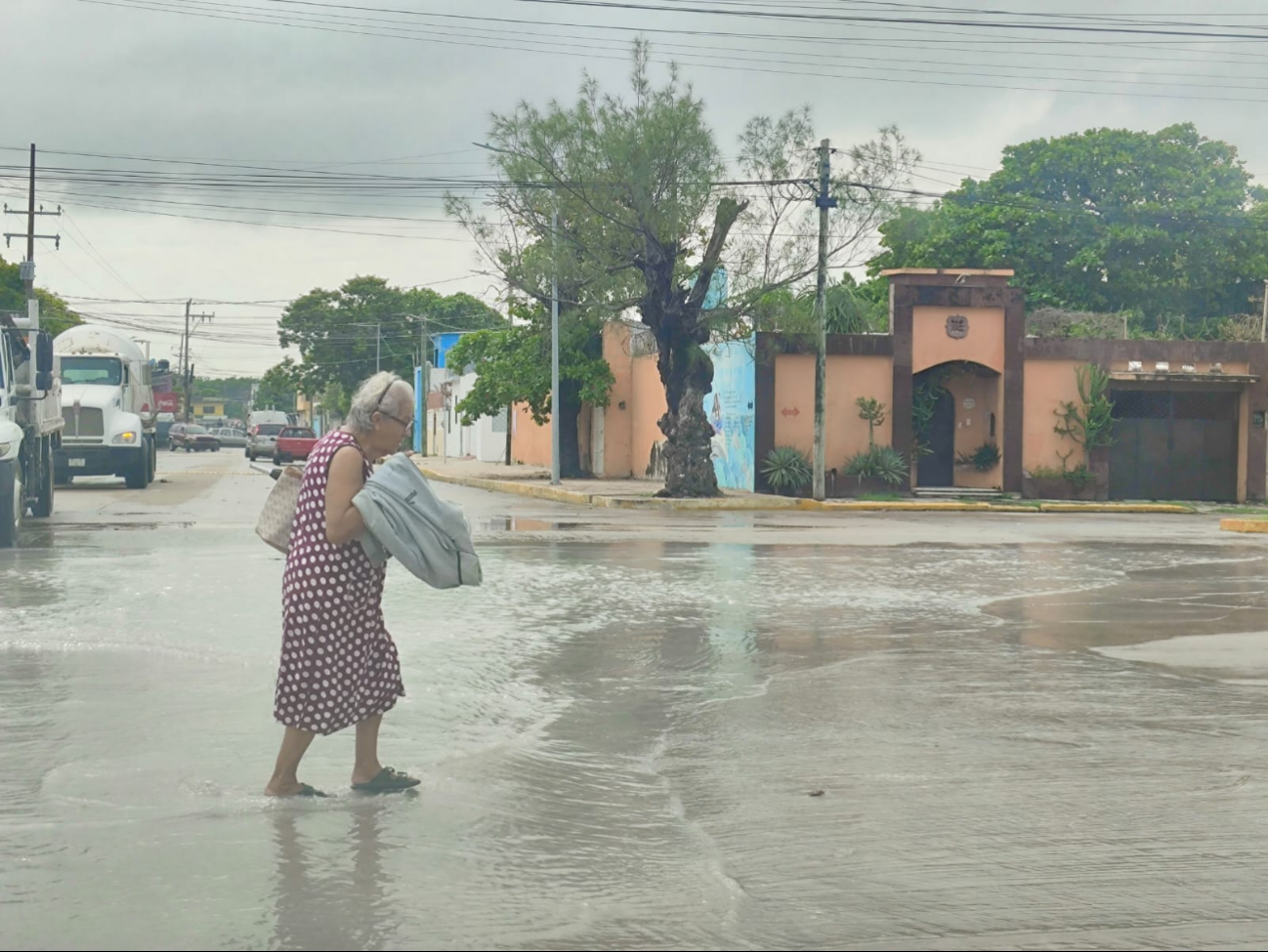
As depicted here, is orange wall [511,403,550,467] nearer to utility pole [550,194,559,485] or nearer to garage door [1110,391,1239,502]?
utility pole [550,194,559,485]

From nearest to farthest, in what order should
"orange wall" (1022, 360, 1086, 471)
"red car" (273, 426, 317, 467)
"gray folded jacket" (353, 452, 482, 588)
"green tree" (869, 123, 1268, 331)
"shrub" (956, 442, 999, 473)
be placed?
"gray folded jacket" (353, 452, 482, 588) → "orange wall" (1022, 360, 1086, 471) → "shrub" (956, 442, 999, 473) → "green tree" (869, 123, 1268, 331) → "red car" (273, 426, 317, 467)

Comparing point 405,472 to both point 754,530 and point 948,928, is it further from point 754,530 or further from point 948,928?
point 754,530

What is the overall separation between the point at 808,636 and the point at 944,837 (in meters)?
5.34

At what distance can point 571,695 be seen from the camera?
863cm

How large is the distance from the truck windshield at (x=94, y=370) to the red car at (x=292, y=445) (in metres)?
24.4

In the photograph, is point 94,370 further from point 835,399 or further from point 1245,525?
point 1245,525

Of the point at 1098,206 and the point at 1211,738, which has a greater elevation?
the point at 1098,206

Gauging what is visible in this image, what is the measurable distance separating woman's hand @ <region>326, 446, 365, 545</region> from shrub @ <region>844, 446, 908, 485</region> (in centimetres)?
2816

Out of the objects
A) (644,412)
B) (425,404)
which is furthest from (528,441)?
(425,404)

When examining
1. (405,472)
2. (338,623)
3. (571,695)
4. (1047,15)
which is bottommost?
(571,695)

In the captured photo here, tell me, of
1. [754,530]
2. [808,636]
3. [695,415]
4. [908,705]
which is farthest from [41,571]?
[695,415]

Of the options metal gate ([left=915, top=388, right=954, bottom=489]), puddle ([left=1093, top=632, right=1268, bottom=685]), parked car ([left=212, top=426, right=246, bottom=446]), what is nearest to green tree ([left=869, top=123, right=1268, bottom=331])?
metal gate ([left=915, top=388, right=954, bottom=489])

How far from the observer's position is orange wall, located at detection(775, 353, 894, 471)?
33.4 m

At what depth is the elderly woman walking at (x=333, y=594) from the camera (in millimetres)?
5754
